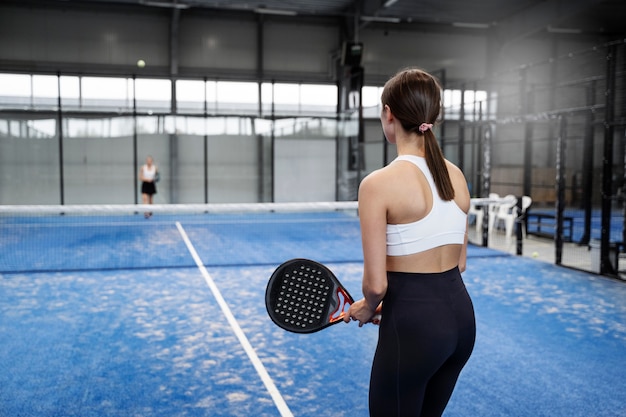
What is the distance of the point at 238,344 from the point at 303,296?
316 centimetres

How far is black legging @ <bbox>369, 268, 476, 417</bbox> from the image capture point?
1.76 m

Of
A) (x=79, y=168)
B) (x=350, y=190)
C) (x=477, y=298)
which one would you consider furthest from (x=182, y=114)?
(x=477, y=298)

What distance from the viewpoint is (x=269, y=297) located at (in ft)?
6.83

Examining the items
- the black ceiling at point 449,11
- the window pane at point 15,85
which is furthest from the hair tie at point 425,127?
the window pane at point 15,85

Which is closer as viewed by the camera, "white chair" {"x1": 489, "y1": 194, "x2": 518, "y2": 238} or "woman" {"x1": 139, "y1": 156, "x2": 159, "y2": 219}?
"white chair" {"x1": 489, "y1": 194, "x2": 518, "y2": 238}

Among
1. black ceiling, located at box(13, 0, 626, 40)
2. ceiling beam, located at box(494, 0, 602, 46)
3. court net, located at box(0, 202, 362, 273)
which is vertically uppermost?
black ceiling, located at box(13, 0, 626, 40)

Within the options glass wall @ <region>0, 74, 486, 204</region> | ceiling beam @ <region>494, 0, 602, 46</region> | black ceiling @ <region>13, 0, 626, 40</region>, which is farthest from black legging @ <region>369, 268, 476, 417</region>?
black ceiling @ <region>13, 0, 626, 40</region>

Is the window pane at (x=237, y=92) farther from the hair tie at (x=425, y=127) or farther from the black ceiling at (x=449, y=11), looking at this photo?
A: the hair tie at (x=425, y=127)

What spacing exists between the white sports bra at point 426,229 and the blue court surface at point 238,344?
7.25 feet

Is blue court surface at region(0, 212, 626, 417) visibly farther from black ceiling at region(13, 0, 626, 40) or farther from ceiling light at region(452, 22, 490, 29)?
ceiling light at region(452, 22, 490, 29)

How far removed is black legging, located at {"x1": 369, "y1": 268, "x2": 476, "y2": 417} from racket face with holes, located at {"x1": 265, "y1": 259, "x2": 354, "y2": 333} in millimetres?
271

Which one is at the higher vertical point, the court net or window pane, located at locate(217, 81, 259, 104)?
window pane, located at locate(217, 81, 259, 104)

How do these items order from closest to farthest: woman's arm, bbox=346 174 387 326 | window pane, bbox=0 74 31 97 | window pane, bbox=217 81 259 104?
1. woman's arm, bbox=346 174 387 326
2. window pane, bbox=0 74 31 97
3. window pane, bbox=217 81 259 104

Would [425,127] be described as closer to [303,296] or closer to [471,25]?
[303,296]
